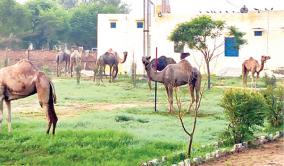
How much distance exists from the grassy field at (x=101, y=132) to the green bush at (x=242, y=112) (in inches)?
23.2

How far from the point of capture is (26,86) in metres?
11.9

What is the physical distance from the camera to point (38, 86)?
11.7 m

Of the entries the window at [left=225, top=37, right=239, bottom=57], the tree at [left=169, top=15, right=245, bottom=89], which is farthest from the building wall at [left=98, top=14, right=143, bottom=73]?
the tree at [left=169, top=15, right=245, bottom=89]

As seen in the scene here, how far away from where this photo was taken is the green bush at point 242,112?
1142 cm

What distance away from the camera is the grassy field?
9766 millimetres

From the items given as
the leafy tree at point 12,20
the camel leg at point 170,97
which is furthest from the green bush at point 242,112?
the leafy tree at point 12,20

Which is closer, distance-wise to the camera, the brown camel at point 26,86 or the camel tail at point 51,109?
the camel tail at point 51,109

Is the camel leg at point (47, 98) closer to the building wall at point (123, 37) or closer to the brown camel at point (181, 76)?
the brown camel at point (181, 76)

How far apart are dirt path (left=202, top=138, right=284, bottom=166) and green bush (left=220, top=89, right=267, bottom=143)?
1.50ft

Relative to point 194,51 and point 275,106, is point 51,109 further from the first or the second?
point 194,51

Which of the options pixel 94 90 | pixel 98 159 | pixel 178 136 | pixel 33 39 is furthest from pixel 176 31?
pixel 33 39

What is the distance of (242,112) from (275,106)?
2.36m

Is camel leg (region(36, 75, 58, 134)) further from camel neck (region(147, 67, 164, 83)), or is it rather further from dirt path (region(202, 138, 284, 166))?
camel neck (region(147, 67, 164, 83))

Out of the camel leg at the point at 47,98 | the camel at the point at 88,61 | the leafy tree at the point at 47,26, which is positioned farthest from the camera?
the leafy tree at the point at 47,26
